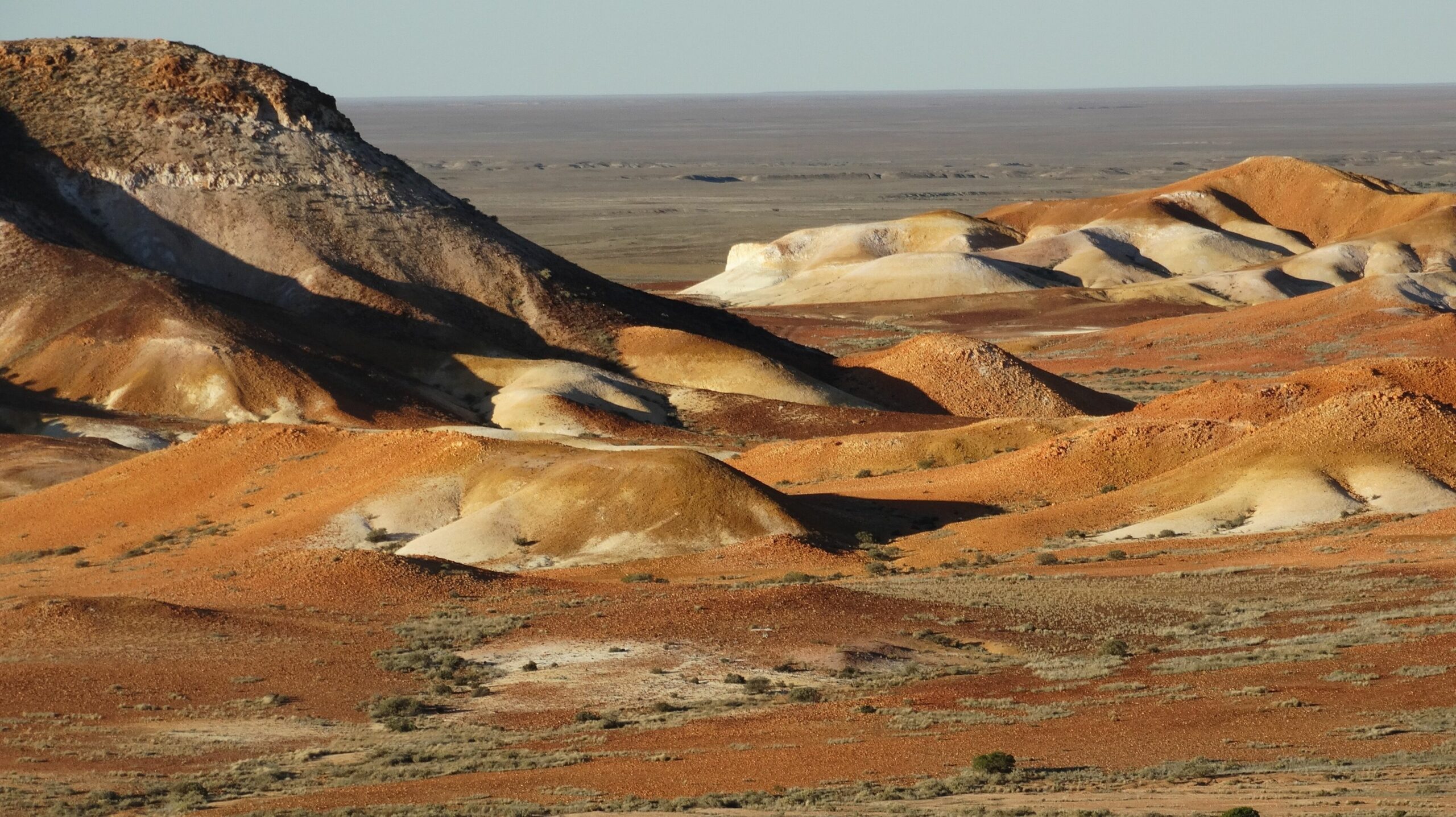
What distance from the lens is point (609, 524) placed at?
3681 cm

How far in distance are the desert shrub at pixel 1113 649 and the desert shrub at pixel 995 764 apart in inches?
311

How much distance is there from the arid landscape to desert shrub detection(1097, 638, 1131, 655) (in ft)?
0.24

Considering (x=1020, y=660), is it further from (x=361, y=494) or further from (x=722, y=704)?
(x=361, y=494)

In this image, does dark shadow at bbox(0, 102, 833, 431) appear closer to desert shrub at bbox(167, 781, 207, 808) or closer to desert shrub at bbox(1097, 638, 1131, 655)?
desert shrub at bbox(1097, 638, 1131, 655)

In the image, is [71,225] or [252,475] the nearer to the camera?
[252,475]

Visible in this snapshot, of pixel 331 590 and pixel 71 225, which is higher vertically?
pixel 71 225

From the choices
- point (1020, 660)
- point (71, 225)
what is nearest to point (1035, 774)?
point (1020, 660)

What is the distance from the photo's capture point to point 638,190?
185625 millimetres

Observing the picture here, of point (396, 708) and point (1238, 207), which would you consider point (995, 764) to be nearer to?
point (396, 708)

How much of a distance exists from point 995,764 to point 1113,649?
826cm

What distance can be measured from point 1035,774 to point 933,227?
10201 cm

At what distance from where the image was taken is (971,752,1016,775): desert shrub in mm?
18453

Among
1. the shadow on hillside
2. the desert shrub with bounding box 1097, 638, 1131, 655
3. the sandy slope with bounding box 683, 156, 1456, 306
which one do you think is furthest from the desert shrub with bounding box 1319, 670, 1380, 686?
the sandy slope with bounding box 683, 156, 1456, 306

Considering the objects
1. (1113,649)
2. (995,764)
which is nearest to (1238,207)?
→ (1113,649)
